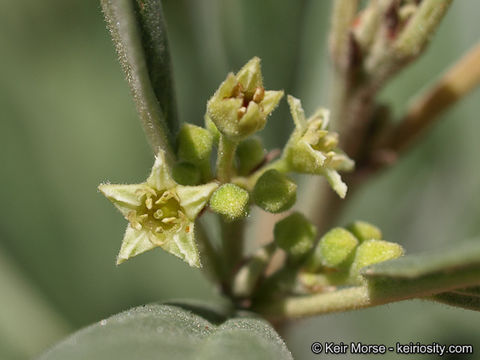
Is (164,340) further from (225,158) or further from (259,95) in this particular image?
(259,95)

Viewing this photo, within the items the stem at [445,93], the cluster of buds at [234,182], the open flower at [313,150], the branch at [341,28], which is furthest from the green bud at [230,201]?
the stem at [445,93]

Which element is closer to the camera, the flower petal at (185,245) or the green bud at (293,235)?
the flower petal at (185,245)

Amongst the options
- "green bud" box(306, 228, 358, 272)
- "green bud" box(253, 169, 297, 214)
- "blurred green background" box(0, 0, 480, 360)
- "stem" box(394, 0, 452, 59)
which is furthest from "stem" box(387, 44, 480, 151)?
"blurred green background" box(0, 0, 480, 360)

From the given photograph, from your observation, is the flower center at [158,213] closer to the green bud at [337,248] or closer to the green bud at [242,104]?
the green bud at [242,104]

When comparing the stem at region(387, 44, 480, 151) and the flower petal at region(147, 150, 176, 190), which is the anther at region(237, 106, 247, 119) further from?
the stem at region(387, 44, 480, 151)

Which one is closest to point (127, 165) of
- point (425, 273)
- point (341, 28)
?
point (341, 28)

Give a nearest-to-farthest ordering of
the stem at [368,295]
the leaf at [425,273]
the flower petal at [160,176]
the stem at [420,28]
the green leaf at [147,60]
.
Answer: the leaf at [425,273]
the stem at [368,295]
the green leaf at [147,60]
the flower petal at [160,176]
the stem at [420,28]

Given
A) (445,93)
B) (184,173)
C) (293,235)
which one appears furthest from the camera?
(445,93)
